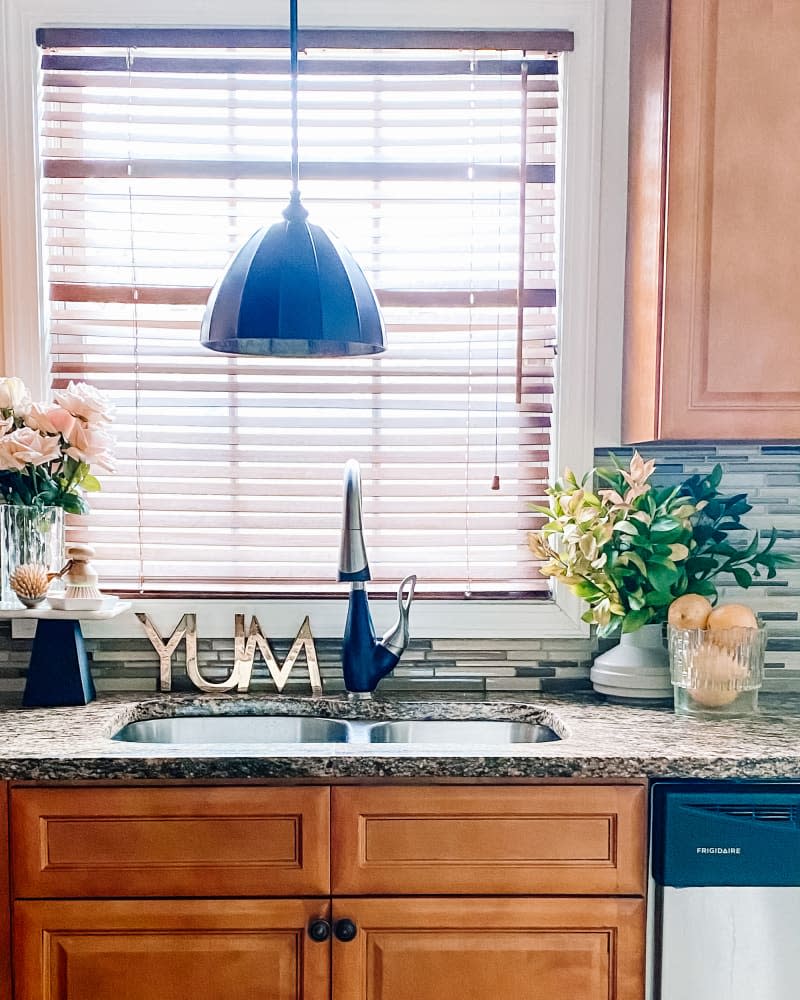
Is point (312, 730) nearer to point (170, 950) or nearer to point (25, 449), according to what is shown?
point (170, 950)

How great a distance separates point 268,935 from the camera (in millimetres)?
1535

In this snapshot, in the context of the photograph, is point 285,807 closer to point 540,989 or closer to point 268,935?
point 268,935

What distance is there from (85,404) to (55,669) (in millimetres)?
563

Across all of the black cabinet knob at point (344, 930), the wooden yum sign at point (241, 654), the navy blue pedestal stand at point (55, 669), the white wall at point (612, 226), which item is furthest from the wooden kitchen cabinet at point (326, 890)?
the white wall at point (612, 226)

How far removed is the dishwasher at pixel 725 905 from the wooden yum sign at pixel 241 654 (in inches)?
34.0

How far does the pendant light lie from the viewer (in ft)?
4.48

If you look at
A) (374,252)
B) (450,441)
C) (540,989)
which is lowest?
(540,989)

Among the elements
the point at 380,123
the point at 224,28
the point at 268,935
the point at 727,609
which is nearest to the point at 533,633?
the point at 727,609

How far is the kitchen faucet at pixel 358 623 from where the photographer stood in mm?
1965

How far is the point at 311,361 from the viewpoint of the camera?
2123mm

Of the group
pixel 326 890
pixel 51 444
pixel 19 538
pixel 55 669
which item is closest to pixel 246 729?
pixel 55 669

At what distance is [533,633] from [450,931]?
735 mm

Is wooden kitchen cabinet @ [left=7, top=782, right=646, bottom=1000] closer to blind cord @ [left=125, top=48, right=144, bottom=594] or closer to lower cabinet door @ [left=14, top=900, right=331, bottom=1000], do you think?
lower cabinet door @ [left=14, top=900, right=331, bottom=1000]

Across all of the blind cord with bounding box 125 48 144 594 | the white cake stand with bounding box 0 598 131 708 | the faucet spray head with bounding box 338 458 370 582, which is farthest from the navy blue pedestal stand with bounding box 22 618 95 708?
the faucet spray head with bounding box 338 458 370 582
